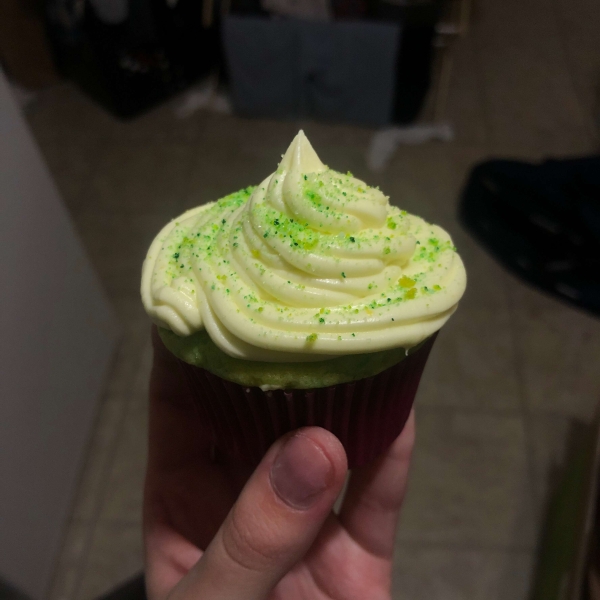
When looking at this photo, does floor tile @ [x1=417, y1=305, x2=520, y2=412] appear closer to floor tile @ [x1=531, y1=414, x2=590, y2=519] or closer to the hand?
floor tile @ [x1=531, y1=414, x2=590, y2=519]

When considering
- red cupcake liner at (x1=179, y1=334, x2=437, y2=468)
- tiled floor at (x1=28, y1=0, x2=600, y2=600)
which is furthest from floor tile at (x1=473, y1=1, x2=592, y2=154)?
red cupcake liner at (x1=179, y1=334, x2=437, y2=468)

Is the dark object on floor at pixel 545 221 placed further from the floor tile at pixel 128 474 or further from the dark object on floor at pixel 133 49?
the dark object on floor at pixel 133 49

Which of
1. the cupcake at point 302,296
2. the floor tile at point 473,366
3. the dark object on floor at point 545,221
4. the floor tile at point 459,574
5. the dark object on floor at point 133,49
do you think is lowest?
the floor tile at point 459,574

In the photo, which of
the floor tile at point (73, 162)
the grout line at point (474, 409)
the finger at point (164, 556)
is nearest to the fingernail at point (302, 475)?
the finger at point (164, 556)

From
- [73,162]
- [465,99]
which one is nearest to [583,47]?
[465,99]

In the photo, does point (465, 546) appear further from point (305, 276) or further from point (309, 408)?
point (305, 276)

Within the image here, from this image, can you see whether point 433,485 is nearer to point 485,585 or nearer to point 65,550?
point 485,585

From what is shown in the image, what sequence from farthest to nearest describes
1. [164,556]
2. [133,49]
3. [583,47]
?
[583,47], [133,49], [164,556]
